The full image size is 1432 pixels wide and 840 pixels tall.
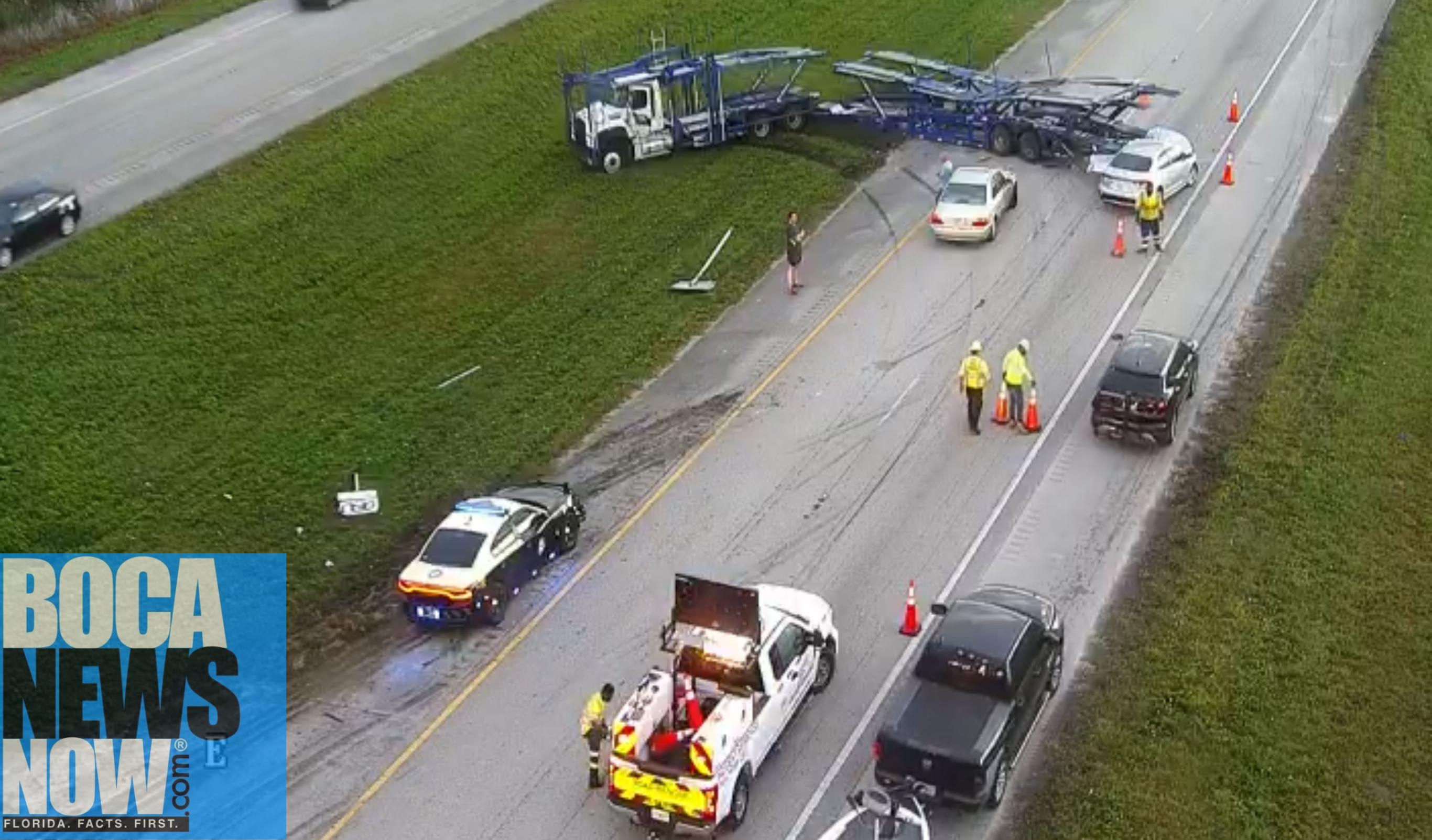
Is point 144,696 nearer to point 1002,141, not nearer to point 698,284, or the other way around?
point 698,284

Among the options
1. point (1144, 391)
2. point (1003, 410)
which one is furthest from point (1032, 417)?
point (1144, 391)

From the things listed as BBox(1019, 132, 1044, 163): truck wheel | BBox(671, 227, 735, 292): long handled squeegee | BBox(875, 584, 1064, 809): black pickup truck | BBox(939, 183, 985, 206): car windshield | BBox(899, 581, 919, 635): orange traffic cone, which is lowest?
BBox(899, 581, 919, 635): orange traffic cone

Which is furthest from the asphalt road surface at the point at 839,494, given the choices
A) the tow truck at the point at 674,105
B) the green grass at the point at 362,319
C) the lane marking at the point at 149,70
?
the lane marking at the point at 149,70

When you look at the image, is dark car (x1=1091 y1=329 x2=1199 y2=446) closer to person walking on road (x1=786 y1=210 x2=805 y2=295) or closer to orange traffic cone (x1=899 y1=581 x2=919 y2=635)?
orange traffic cone (x1=899 y1=581 x2=919 y2=635)

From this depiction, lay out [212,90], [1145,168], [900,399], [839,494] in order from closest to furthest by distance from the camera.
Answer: [839,494] < [900,399] < [1145,168] < [212,90]

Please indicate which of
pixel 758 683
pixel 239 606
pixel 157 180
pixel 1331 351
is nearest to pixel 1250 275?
pixel 1331 351

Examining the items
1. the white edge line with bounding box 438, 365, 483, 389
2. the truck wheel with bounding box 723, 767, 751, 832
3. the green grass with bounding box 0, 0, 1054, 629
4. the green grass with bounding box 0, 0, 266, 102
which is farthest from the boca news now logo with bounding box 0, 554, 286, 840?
the green grass with bounding box 0, 0, 266, 102
